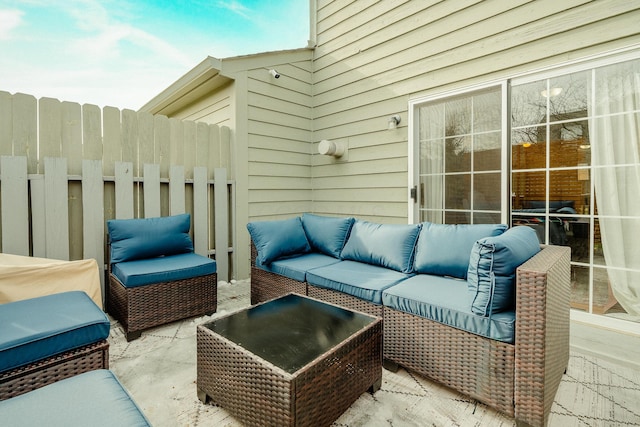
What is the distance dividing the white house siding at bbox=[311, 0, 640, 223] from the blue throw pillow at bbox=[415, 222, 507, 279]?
1081 mm

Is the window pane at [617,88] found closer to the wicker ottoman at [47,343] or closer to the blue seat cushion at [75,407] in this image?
the blue seat cushion at [75,407]

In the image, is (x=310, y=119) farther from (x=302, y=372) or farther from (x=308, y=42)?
(x=302, y=372)

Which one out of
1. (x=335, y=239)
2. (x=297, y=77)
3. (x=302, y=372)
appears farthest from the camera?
(x=297, y=77)

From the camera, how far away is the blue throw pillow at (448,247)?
2.14 m

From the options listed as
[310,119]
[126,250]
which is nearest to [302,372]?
[126,250]

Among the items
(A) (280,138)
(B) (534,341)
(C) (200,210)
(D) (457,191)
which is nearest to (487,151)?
(D) (457,191)

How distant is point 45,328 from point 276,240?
1.74 metres

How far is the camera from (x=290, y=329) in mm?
1620

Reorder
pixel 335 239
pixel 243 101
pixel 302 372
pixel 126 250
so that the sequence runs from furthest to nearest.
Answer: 1. pixel 243 101
2. pixel 335 239
3. pixel 126 250
4. pixel 302 372

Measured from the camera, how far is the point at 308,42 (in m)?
4.46

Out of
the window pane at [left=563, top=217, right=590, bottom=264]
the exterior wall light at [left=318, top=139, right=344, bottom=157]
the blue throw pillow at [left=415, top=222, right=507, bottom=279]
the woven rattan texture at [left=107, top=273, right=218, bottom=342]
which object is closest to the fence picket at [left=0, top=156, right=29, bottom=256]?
the woven rattan texture at [left=107, top=273, right=218, bottom=342]

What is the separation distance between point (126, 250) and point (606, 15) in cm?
417

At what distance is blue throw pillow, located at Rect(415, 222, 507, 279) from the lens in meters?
2.14

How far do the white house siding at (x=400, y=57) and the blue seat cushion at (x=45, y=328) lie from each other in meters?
2.86
